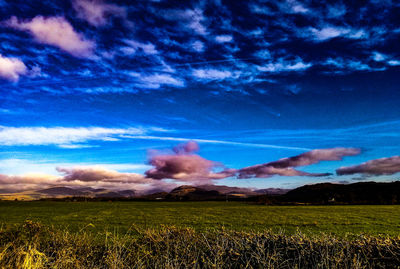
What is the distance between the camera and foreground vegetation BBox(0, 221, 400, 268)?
22.0 ft

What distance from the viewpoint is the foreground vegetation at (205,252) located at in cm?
670

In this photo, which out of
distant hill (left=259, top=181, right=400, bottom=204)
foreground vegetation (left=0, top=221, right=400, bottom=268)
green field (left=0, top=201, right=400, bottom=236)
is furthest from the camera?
distant hill (left=259, top=181, right=400, bottom=204)

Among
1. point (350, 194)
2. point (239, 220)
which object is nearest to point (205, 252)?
point (239, 220)

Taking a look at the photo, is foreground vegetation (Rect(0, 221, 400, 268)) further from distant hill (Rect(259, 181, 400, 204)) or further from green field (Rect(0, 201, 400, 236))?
distant hill (Rect(259, 181, 400, 204))

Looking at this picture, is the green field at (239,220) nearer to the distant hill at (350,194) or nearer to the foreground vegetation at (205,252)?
the foreground vegetation at (205,252)

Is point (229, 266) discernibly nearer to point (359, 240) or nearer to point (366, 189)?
point (359, 240)

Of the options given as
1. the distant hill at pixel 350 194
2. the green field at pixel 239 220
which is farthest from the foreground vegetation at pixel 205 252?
the distant hill at pixel 350 194

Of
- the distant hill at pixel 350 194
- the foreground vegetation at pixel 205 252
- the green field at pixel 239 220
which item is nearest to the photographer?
the foreground vegetation at pixel 205 252

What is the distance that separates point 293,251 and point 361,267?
151 cm

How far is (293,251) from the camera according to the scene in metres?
7.40

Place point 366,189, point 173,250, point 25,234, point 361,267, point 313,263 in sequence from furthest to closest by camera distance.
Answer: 1. point 366,189
2. point 25,234
3. point 173,250
4. point 313,263
5. point 361,267

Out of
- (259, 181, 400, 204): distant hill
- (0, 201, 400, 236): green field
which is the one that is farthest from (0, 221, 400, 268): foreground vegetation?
(259, 181, 400, 204): distant hill

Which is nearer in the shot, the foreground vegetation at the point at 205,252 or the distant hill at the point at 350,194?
the foreground vegetation at the point at 205,252

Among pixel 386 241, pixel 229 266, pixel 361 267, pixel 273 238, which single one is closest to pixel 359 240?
pixel 386 241
